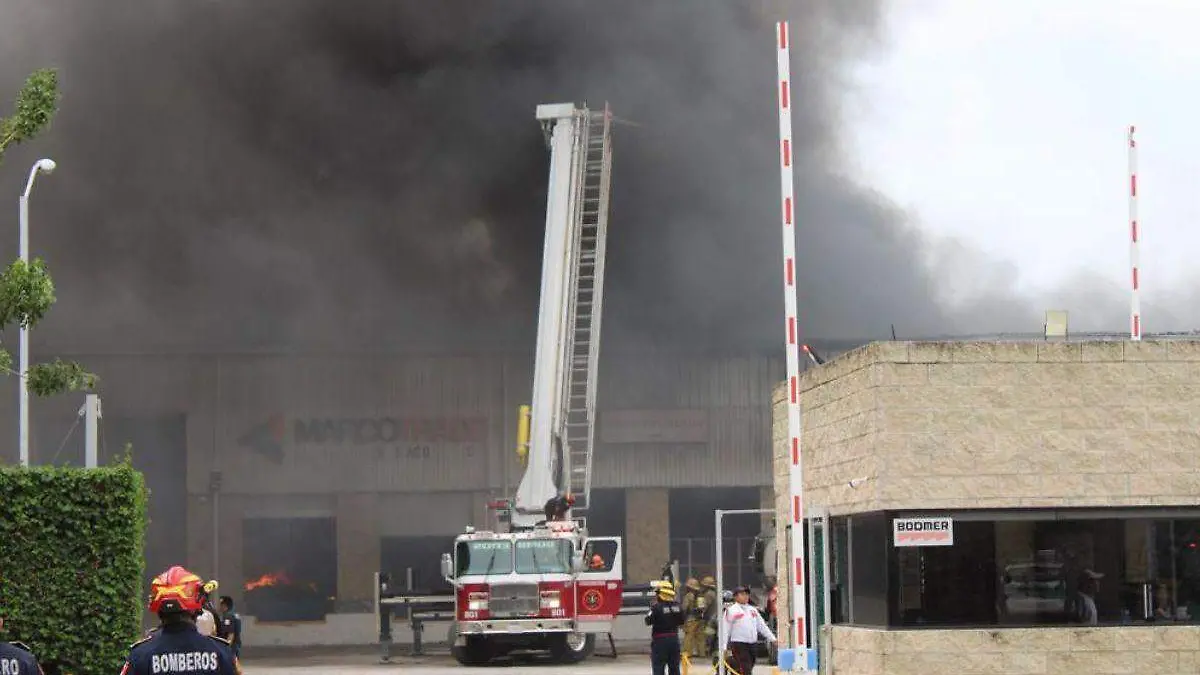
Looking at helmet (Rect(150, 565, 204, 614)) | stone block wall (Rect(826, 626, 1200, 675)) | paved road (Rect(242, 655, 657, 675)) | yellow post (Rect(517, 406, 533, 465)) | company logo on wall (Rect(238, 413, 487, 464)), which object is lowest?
paved road (Rect(242, 655, 657, 675))

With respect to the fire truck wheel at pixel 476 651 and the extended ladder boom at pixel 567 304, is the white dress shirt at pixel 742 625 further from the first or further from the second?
the extended ladder boom at pixel 567 304

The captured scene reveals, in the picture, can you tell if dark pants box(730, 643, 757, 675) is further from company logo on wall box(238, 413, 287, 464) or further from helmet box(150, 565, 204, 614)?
company logo on wall box(238, 413, 287, 464)

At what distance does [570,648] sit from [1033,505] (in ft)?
47.1

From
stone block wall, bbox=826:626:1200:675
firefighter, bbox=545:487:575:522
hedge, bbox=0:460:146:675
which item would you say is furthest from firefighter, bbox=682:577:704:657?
hedge, bbox=0:460:146:675

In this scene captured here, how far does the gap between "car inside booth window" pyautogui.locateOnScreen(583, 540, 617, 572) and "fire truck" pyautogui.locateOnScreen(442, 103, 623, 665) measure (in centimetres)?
2

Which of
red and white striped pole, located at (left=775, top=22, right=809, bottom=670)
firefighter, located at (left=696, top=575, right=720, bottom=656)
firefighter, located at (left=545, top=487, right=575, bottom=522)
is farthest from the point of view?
firefighter, located at (left=545, top=487, right=575, bottom=522)

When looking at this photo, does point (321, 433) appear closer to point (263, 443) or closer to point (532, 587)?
point (263, 443)

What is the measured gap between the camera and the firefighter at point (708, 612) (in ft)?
88.0

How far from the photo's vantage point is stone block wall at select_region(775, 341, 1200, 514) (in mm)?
14625

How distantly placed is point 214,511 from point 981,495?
88.1ft

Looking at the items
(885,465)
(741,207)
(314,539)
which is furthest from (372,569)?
(885,465)

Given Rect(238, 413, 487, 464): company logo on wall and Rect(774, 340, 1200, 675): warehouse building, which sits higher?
Rect(238, 413, 487, 464): company logo on wall

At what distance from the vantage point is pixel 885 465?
14539 millimetres

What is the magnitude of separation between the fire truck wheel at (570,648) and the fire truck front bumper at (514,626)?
747mm
